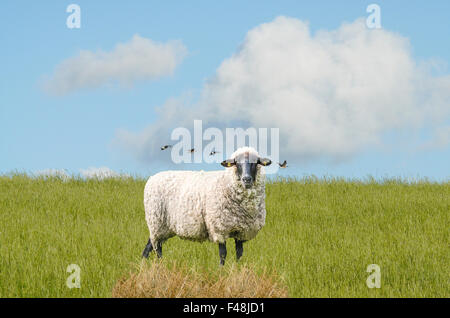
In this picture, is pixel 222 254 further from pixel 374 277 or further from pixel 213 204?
pixel 374 277

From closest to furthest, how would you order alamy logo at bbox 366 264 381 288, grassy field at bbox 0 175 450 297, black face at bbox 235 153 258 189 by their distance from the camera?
black face at bbox 235 153 258 189 → grassy field at bbox 0 175 450 297 → alamy logo at bbox 366 264 381 288

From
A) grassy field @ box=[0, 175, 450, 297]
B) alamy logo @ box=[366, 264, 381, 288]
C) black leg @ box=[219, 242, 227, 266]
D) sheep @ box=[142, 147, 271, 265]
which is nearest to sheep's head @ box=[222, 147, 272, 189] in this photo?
sheep @ box=[142, 147, 271, 265]

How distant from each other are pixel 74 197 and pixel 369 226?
8.99m

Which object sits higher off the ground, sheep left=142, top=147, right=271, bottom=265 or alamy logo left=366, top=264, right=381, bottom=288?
sheep left=142, top=147, right=271, bottom=265

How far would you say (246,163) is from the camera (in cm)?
662

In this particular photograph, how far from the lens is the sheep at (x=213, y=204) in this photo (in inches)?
273

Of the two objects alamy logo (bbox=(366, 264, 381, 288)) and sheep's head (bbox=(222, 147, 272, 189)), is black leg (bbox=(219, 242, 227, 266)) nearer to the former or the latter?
sheep's head (bbox=(222, 147, 272, 189))

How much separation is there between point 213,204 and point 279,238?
351cm

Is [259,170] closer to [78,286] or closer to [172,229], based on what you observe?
[172,229]

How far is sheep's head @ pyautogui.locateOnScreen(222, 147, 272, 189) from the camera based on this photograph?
6.57m

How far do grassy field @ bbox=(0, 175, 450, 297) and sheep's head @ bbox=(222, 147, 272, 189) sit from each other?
46.2 inches

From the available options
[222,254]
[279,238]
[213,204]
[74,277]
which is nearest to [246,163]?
[213,204]

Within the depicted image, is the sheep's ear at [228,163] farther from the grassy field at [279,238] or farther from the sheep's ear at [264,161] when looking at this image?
the grassy field at [279,238]
